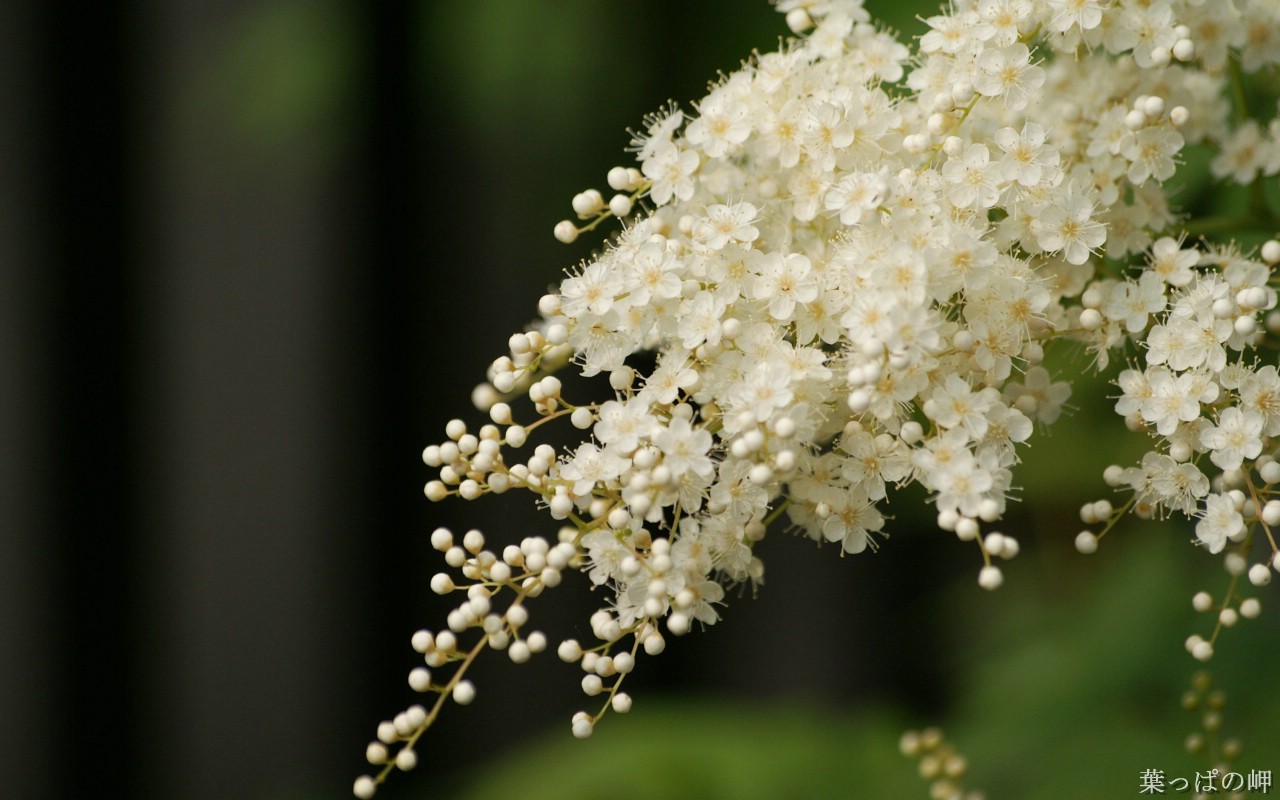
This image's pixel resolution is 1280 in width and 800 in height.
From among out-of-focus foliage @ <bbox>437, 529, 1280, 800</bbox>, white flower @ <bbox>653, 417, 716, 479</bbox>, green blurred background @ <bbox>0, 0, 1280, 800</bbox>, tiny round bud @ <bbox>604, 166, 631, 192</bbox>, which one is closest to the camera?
white flower @ <bbox>653, 417, 716, 479</bbox>

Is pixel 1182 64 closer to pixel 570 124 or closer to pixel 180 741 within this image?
pixel 570 124

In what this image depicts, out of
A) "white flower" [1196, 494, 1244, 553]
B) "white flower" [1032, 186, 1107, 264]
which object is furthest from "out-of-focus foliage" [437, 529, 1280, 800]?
"white flower" [1032, 186, 1107, 264]

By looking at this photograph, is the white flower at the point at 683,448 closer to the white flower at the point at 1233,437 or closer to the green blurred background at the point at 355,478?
the white flower at the point at 1233,437

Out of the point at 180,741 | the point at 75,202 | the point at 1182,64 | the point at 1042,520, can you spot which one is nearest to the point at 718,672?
the point at 1042,520

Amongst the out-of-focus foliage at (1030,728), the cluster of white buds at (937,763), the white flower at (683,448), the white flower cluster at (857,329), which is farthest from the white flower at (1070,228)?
the out-of-focus foliage at (1030,728)

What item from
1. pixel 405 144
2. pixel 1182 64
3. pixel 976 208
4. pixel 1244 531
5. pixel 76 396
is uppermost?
pixel 405 144

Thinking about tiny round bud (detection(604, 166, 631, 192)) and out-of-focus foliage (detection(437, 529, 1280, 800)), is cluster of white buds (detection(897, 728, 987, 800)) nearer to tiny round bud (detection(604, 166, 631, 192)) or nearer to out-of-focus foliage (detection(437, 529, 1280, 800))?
out-of-focus foliage (detection(437, 529, 1280, 800))

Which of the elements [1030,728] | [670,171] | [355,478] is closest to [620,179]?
[670,171]
